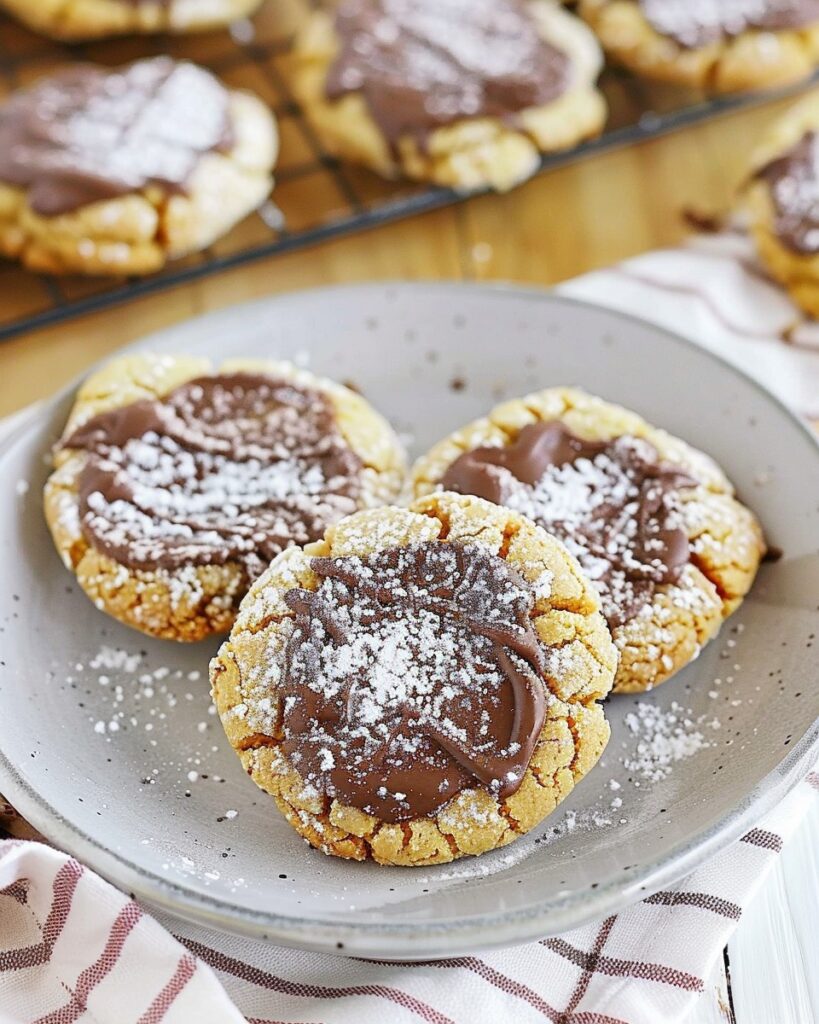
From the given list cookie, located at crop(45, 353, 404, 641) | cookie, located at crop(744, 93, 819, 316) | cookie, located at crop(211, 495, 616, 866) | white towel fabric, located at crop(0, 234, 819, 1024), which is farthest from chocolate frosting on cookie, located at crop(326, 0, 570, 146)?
→ white towel fabric, located at crop(0, 234, 819, 1024)

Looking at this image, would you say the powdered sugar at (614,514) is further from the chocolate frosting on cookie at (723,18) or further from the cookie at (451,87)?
the chocolate frosting on cookie at (723,18)

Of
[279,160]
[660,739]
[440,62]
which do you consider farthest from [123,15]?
[660,739]

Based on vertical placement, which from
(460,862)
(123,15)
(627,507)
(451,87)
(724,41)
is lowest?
(460,862)

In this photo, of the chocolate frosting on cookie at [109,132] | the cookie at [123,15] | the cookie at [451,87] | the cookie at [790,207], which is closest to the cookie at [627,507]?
the cookie at [790,207]

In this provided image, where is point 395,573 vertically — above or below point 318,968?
above

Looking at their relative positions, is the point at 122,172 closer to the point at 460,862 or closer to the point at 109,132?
the point at 109,132

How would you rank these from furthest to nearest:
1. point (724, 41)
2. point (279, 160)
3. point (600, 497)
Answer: point (279, 160) → point (724, 41) → point (600, 497)

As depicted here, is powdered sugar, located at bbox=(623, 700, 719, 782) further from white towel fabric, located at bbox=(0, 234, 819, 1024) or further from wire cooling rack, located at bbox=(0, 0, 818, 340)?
wire cooling rack, located at bbox=(0, 0, 818, 340)
